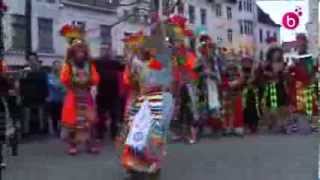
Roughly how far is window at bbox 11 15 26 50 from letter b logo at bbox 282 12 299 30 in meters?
14.4

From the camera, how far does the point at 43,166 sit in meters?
10.4

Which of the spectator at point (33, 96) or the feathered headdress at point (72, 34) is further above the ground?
the feathered headdress at point (72, 34)

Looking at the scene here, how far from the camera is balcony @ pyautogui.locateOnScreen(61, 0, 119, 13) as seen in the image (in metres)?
44.4

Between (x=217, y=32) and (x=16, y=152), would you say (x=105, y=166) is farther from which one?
(x=217, y=32)

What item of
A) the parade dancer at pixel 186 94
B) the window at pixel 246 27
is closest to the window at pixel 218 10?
the window at pixel 246 27

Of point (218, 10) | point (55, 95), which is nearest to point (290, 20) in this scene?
point (55, 95)

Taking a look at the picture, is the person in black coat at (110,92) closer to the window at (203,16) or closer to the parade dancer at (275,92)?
the parade dancer at (275,92)

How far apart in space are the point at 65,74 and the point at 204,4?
54540 millimetres

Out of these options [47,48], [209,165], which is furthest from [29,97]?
[47,48]

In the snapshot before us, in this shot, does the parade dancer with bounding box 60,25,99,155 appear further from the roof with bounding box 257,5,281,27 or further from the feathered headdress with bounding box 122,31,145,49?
the roof with bounding box 257,5,281,27

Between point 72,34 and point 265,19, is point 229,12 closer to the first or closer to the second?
point 265,19

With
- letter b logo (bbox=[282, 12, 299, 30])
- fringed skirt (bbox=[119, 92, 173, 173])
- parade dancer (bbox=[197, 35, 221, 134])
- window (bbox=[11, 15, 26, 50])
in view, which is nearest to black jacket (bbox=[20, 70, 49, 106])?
parade dancer (bbox=[197, 35, 221, 134])

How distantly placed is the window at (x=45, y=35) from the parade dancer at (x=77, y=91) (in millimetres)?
29004

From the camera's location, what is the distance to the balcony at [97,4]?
44438 millimetres
